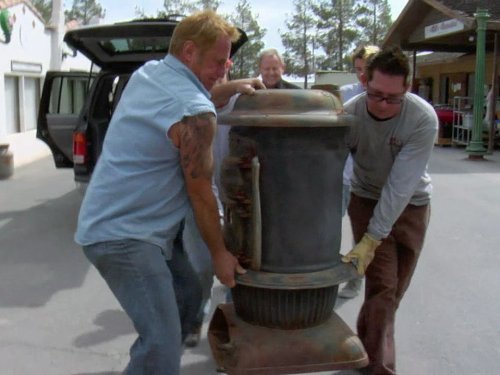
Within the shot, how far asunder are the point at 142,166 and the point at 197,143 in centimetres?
24

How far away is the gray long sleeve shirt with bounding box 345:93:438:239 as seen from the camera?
324cm

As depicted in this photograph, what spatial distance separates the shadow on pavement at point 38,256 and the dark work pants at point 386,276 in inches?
104

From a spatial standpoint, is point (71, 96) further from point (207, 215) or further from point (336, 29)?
point (336, 29)

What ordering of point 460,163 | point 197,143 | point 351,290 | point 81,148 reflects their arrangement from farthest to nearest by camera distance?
point 460,163, point 81,148, point 351,290, point 197,143

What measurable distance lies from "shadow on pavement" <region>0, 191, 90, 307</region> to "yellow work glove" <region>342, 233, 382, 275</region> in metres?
2.83

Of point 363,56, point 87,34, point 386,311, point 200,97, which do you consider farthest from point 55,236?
point 200,97

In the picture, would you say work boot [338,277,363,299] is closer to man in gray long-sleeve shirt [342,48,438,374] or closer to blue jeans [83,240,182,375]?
man in gray long-sleeve shirt [342,48,438,374]

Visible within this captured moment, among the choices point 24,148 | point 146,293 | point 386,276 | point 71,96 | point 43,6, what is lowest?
point 24,148

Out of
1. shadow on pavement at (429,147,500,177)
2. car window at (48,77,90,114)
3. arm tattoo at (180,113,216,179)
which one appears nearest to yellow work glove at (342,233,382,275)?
arm tattoo at (180,113,216,179)

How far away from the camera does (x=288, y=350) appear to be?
292 centimetres

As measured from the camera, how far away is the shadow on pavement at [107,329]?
14.2 ft

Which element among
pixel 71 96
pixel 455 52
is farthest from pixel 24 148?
pixel 455 52

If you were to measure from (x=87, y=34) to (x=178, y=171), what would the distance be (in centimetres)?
478

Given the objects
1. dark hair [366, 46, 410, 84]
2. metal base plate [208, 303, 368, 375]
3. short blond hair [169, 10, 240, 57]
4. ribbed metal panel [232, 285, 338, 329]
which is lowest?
metal base plate [208, 303, 368, 375]
